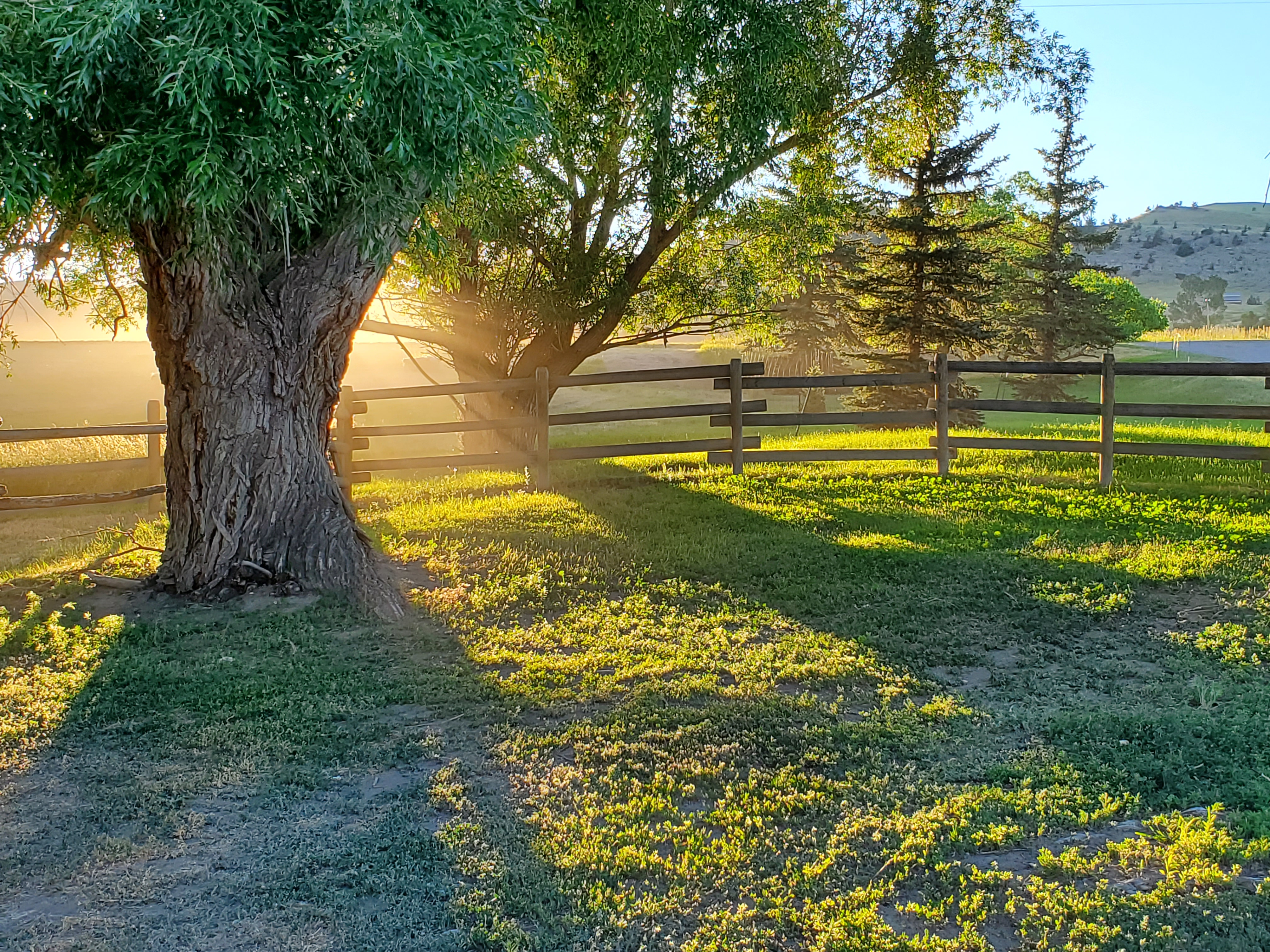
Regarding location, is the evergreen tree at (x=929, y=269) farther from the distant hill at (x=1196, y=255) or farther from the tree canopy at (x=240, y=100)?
the distant hill at (x=1196, y=255)

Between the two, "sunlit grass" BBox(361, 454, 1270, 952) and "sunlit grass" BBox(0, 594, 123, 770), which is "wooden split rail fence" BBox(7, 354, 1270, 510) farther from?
"sunlit grass" BBox(0, 594, 123, 770)

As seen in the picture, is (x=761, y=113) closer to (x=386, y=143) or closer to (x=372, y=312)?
(x=386, y=143)

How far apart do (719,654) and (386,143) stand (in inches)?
175

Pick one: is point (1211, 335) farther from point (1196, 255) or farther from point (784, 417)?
point (1196, 255)

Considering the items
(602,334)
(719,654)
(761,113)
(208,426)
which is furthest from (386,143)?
(602,334)

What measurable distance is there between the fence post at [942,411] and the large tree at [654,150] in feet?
12.0

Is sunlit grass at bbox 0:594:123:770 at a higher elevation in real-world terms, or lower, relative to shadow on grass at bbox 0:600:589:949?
higher

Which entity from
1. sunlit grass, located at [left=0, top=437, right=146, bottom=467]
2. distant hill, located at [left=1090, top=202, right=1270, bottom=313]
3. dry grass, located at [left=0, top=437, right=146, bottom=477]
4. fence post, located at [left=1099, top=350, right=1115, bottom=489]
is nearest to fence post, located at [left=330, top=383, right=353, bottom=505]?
sunlit grass, located at [left=0, top=437, right=146, bottom=467]

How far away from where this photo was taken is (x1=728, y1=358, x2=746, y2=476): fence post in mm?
13570

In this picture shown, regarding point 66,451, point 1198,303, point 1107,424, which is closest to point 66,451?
point 66,451

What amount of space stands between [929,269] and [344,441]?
15190 millimetres

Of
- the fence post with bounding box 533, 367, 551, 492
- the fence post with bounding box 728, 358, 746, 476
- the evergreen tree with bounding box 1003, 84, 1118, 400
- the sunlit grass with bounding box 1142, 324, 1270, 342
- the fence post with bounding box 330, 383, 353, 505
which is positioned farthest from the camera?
the sunlit grass with bounding box 1142, 324, 1270, 342

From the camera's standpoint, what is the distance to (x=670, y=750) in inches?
207

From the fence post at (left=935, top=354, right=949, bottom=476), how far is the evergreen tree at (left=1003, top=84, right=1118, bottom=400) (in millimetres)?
17427
